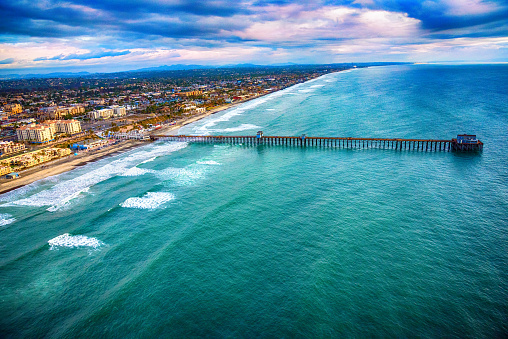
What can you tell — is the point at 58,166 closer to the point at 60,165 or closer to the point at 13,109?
the point at 60,165

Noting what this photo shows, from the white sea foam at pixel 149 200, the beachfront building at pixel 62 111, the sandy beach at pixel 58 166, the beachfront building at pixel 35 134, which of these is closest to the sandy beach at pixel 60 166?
the sandy beach at pixel 58 166

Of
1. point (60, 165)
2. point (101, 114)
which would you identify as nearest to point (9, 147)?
point (60, 165)

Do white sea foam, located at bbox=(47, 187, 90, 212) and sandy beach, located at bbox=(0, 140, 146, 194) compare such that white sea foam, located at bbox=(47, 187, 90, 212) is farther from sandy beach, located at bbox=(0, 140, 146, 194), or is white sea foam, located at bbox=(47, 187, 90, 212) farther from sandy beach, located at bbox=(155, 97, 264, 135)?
sandy beach, located at bbox=(155, 97, 264, 135)

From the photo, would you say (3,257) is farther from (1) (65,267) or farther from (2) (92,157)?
(2) (92,157)

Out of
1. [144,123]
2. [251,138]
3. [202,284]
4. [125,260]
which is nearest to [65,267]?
[125,260]

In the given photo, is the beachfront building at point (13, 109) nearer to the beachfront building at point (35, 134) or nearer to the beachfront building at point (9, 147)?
the beachfront building at point (35, 134)

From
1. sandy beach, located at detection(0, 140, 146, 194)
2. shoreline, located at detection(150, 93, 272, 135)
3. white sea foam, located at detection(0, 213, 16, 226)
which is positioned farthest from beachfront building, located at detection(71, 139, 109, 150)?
white sea foam, located at detection(0, 213, 16, 226)
